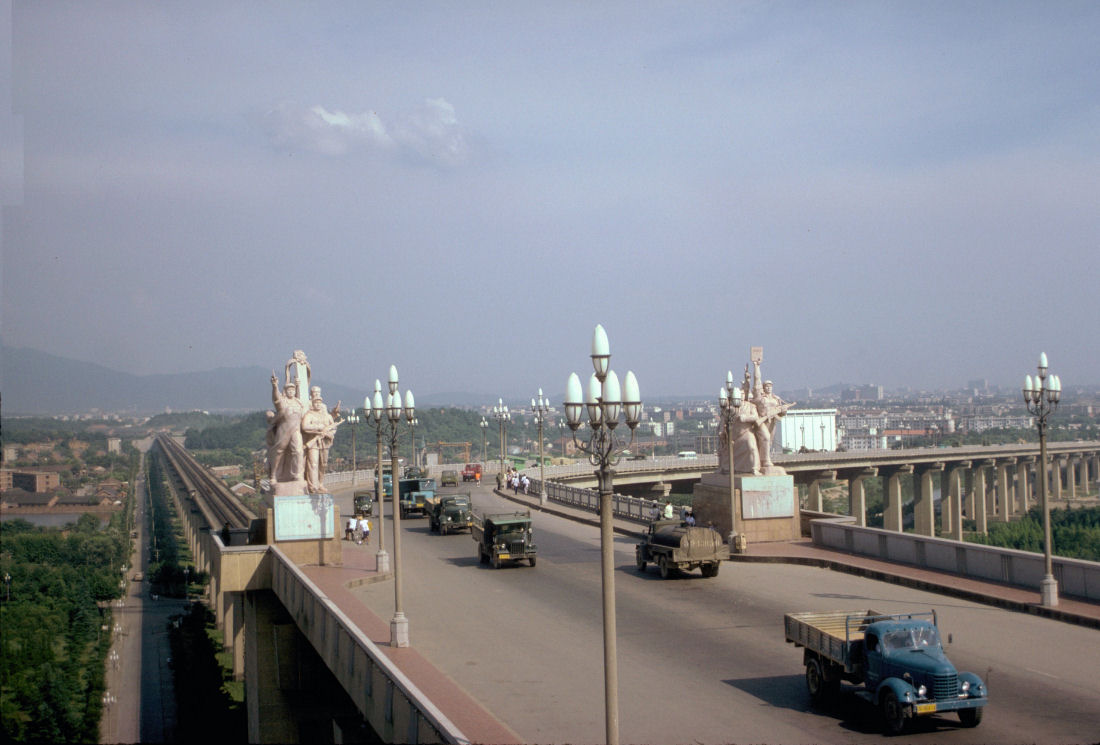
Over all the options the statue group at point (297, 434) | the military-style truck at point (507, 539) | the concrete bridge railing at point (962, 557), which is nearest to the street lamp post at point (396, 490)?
the statue group at point (297, 434)

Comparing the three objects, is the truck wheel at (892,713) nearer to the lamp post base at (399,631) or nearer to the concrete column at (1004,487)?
the lamp post base at (399,631)

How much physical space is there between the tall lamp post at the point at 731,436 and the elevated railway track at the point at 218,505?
14085mm

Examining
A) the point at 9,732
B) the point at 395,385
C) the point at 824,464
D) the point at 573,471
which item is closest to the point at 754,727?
the point at 395,385

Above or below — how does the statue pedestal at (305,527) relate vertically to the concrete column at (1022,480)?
above

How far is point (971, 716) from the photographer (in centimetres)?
1302

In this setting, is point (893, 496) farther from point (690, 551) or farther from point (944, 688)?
point (944, 688)

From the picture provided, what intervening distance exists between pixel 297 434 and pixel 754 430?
1440 cm

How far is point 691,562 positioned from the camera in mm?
26203

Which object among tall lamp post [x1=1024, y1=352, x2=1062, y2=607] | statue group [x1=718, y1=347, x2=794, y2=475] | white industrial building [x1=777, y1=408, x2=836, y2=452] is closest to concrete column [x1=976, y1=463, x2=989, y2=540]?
white industrial building [x1=777, y1=408, x2=836, y2=452]

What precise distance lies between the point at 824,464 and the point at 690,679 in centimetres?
7949

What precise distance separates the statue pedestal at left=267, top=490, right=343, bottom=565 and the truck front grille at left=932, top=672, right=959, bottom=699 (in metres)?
18.5

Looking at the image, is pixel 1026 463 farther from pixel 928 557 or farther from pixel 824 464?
pixel 928 557

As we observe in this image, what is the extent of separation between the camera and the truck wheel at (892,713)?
1280 cm

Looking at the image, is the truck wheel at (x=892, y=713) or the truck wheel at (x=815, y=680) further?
the truck wheel at (x=815, y=680)
